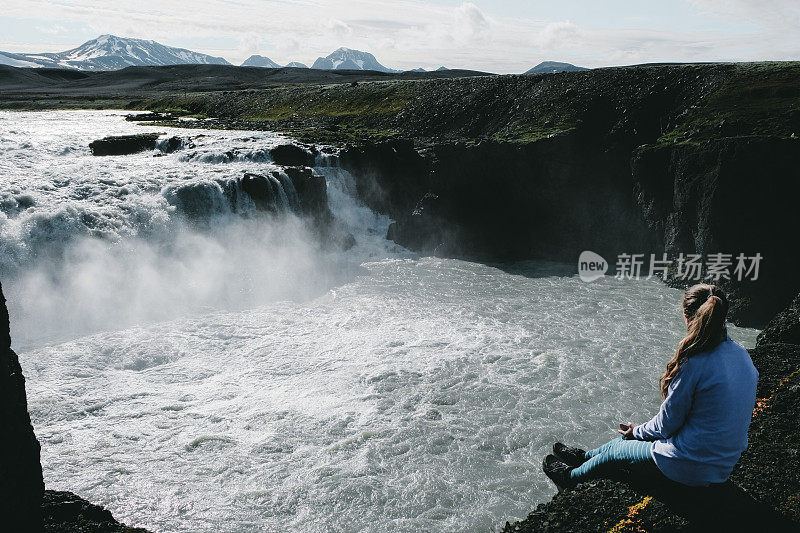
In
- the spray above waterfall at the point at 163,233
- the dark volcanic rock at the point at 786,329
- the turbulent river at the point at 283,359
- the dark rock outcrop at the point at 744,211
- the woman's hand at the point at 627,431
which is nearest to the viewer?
the woman's hand at the point at 627,431

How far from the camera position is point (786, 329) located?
13867mm

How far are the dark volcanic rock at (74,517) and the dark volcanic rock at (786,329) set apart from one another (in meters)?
14.5

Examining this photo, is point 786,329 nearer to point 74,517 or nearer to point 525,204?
point 74,517

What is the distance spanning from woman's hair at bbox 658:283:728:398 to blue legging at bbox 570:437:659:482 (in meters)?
1.48

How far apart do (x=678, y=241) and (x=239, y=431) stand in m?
22.7

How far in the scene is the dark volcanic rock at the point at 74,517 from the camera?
291 inches

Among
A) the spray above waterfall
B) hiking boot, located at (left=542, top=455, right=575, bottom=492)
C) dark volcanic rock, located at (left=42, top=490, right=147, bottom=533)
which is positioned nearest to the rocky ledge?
hiking boot, located at (left=542, top=455, right=575, bottom=492)

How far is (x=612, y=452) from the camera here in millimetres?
7891

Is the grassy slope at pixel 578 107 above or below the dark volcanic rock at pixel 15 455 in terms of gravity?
above

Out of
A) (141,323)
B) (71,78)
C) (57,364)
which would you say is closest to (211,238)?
(141,323)

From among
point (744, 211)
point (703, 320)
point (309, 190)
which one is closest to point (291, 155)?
point (309, 190)

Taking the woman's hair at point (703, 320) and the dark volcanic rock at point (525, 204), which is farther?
the dark volcanic rock at point (525, 204)

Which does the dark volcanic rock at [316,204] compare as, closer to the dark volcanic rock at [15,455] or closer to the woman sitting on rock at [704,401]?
the dark volcanic rock at [15,455]

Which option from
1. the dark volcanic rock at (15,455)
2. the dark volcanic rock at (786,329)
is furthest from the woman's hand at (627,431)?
the dark volcanic rock at (786,329)
